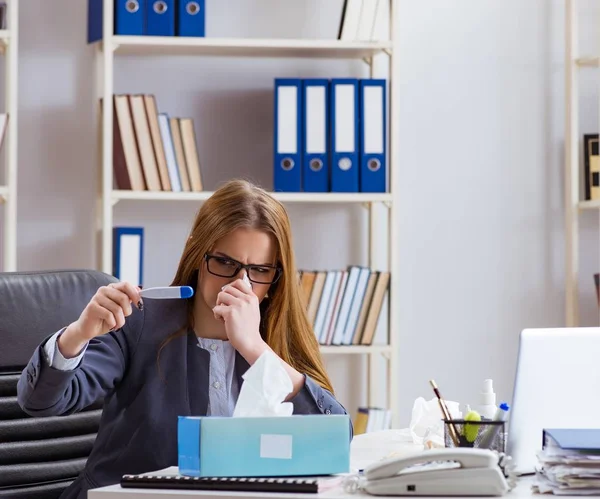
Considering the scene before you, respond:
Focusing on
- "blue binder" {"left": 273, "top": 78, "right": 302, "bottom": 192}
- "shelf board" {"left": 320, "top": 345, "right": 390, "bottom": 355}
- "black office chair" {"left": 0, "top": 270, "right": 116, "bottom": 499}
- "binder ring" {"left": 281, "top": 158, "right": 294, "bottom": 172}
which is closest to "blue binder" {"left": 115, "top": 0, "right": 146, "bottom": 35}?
"blue binder" {"left": 273, "top": 78, "right": 302, "bottom": 192}

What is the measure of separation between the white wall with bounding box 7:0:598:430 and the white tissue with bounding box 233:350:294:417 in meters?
2.01

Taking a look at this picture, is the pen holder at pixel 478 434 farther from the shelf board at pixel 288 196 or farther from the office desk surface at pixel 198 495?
the shelf board at pixel 288 196

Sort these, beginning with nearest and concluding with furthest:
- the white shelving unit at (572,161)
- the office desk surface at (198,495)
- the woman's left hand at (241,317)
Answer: the office desk surface at (198,495), the woman's left hand at (241,317), the white shelving unit at (572,161)

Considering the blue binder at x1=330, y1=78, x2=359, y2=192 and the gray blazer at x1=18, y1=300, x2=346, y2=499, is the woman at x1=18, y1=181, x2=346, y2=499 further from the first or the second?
the blue binder at x1=330, y1=78, x2=359, y2=192

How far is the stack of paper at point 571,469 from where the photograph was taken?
3.77 ft

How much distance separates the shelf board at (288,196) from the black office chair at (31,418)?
1.05m

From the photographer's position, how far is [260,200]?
1.66 m

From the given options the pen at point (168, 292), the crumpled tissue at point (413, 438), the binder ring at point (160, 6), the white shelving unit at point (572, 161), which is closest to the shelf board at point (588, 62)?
the white shelving unit at point (572, 161)

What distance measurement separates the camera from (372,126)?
9.75 feet

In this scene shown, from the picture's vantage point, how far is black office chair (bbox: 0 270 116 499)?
1.80 m

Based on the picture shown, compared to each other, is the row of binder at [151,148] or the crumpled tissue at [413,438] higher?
the row of binder at [151,148]

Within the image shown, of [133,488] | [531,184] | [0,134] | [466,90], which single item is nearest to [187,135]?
[0,134]

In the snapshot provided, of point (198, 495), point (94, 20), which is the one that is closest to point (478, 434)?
point (198, 495)

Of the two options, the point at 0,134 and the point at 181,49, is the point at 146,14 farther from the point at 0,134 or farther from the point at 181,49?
the point at 0,134
